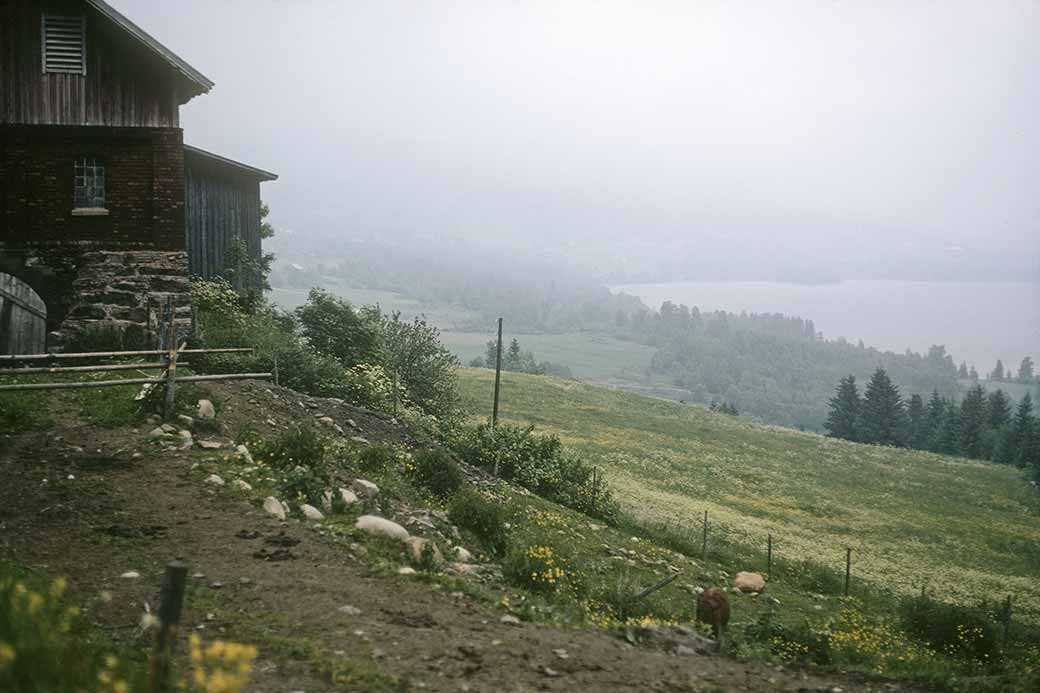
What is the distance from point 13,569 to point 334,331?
22.2 metres

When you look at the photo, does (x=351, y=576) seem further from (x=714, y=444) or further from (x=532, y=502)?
(x=714, y=444)

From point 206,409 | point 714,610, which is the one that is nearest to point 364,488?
point 206,409

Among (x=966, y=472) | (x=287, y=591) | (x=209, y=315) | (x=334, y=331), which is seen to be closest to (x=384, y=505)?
(x=287, y=591)

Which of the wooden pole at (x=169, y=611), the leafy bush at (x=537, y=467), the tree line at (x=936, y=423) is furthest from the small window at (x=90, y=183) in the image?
the tree line at (x=936, y=423)

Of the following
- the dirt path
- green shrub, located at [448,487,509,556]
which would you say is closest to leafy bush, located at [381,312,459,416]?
green shrub, located at [448,487,509,556]

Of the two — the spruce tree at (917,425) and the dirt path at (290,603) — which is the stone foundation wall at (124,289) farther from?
the spruce tree at (917,425)

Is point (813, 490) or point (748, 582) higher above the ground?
point (748, 582)

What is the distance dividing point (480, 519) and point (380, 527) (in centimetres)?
324

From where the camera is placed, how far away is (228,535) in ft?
33.7

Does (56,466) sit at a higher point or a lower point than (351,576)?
higher

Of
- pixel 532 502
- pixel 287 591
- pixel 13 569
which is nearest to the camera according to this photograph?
pixel 13 569

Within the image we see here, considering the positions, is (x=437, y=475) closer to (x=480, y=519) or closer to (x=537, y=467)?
(x=480, y=519)

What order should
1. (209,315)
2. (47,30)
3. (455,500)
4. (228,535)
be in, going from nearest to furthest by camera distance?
(228,535), (455,500), (47,30), (209,315)

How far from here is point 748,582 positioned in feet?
61.7
